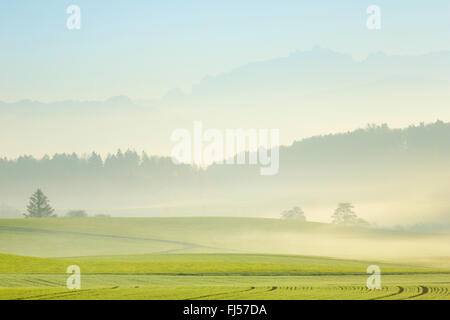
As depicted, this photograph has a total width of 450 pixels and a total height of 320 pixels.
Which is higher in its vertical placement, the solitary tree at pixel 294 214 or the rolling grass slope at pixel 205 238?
the solitary tree at pixel 294 214

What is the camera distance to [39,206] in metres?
95.2

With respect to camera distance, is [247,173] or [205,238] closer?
[205,238]

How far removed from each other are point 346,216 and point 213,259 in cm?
4604

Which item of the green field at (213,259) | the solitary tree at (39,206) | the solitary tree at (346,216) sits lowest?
the green field at (213,259)

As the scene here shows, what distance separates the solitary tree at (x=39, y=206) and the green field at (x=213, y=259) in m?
22.4

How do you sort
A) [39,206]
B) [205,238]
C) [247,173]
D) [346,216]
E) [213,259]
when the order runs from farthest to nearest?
[247,173], [39,206], [346,216], [205,238], [213,259]

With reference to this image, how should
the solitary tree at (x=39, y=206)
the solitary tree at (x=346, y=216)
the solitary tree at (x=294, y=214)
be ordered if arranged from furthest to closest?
the solitary tree at (x=39, y=206), the solitary tree at (x=294, y=214), the solitary tree at (x=346, y=216)

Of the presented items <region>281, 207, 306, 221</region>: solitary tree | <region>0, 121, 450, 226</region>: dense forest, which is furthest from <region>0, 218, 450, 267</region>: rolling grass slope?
<region>0, 121, 450, 226</region>: dense forest

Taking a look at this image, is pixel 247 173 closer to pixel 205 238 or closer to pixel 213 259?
pixel 205 238

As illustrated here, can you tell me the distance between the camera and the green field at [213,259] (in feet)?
72.0

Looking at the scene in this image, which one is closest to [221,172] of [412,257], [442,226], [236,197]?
[236,197]

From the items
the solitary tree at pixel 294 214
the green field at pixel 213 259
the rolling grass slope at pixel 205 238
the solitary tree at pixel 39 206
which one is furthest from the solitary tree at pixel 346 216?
the solitary tree at pixel 39 206

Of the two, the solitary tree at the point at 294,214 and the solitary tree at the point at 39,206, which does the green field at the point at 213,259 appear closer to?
the solitary tree at the point at 294,214

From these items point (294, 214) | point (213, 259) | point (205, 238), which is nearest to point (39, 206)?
point (294, 214)
